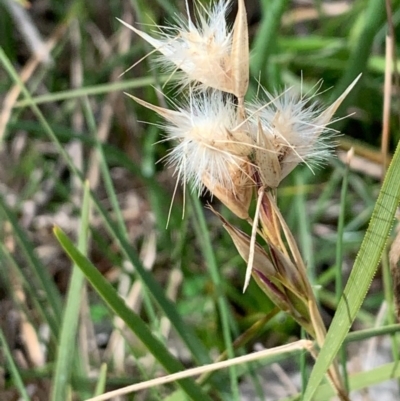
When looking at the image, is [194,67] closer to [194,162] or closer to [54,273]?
[194,162]

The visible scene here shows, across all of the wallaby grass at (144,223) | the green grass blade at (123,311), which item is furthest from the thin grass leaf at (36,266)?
the green grass blade at (123,311)

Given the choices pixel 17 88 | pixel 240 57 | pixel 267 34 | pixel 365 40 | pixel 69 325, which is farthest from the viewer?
pixel 17 88

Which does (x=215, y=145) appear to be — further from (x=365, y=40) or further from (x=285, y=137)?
(x=365, y=40)

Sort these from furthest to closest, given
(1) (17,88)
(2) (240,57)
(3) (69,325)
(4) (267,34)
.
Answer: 1. (1) (17,88)
2. (4) (267,34)
3. (3) (69,325)
4. (2) (240,57)

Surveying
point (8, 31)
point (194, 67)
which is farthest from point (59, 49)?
point (194, 67)

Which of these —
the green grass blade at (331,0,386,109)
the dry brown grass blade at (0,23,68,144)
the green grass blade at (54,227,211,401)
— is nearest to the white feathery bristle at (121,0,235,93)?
the green grass blade at (54,227,211,401)

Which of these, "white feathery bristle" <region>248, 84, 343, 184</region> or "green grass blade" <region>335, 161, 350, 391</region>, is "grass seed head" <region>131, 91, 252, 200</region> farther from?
"green grass blade" <region>335, 161, 350, 391</region>

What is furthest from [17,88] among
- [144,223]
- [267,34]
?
[267,34]
